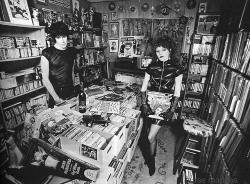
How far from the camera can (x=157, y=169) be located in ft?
7.83

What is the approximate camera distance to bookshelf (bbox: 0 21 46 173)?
2.35m

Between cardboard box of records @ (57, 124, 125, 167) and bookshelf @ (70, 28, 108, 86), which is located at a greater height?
bookshelf @ (70, 28, 108, 86)

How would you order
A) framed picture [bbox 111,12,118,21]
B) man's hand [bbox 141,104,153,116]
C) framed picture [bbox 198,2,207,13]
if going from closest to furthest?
man's hand [bbox 141,104,153,116] → framed picture [bbox 198,2,207,13] → framed picture [bbox 111,12,118,21]

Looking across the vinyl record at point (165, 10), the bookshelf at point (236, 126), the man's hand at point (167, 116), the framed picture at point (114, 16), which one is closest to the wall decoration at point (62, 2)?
the framed picture at point (114, 16)

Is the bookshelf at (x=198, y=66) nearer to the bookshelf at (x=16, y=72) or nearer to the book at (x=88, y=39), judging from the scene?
the book at (x=88, y=39)

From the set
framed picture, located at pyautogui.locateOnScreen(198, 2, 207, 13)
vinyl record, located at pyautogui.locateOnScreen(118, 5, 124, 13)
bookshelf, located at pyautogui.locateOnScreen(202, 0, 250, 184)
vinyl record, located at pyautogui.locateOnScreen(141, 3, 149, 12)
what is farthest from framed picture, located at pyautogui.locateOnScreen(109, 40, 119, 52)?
bookshelf, located at pyautogui.locateOnScreen(202, 0, 250, 184)

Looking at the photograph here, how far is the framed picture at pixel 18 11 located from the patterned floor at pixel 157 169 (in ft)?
9.70

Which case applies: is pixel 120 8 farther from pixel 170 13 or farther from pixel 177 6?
pixel 177 6

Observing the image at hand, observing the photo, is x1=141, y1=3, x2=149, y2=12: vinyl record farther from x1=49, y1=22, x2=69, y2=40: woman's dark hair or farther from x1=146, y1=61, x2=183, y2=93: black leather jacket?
x1=49, y1=22, x2=69, y2=40: woman's dark hair

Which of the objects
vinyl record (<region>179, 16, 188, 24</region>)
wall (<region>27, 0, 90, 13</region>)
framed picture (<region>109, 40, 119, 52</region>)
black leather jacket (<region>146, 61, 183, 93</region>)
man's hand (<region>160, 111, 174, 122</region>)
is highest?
wall (<region>27, 0, 90, 13</region>)

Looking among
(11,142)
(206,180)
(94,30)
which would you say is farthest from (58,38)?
(206,180)

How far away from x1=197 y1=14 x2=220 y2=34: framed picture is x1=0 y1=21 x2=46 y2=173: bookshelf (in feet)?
11.4

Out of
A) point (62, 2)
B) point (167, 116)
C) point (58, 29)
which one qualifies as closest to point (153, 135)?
point (167, 116)

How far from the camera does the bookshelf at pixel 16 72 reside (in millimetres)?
2354
